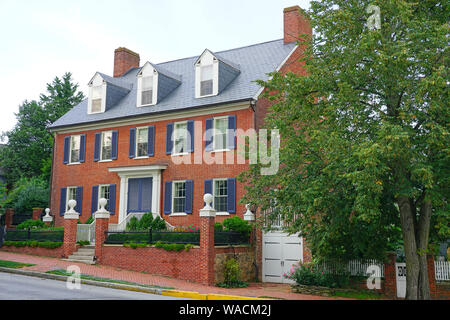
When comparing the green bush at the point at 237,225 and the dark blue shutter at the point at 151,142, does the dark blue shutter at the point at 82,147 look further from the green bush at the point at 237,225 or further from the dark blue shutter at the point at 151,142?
the green bush at the point at 237,225

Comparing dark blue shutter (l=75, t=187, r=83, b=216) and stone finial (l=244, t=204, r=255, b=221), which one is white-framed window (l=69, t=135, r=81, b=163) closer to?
dark blue shutter (l=75, t=187, r=83, b=216)

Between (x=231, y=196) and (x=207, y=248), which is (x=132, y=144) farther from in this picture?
(x=207, y=248)

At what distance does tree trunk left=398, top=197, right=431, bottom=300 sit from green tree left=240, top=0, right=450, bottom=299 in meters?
0.03

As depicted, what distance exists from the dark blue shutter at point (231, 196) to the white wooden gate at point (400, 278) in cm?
778

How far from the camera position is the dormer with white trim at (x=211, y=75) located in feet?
76.3

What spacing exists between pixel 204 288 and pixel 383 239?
6.49 meters

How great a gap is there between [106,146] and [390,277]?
1697cm

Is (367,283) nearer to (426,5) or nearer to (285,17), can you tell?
(426,5)

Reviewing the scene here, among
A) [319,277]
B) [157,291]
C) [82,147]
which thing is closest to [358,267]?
[319,277]

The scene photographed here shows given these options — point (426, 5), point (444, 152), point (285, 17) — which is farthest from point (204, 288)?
point (285, 17)

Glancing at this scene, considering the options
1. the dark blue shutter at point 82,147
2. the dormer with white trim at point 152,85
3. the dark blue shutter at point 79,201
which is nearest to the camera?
the dormer with white trim at point 152,85

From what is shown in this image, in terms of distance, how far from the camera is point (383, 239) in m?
15.9

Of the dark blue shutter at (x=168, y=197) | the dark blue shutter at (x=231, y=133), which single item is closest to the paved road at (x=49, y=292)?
the dark blue shutter at (x=168, y=197)

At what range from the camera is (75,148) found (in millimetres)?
27469
